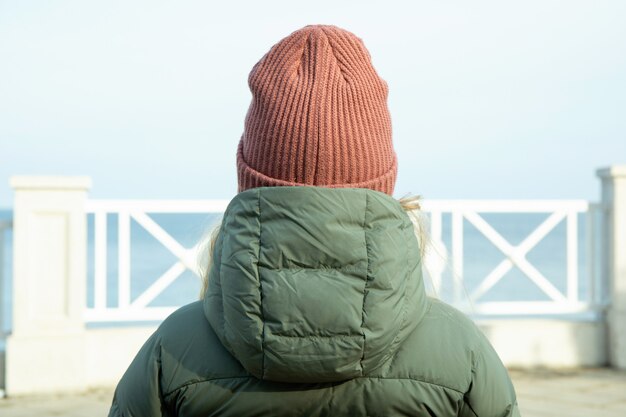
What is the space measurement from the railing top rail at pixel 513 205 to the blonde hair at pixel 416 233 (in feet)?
16.6

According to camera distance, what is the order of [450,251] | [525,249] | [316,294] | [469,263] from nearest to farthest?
[316,294], [450,251], [525,249], [469,263]

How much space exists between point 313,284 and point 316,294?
17mm

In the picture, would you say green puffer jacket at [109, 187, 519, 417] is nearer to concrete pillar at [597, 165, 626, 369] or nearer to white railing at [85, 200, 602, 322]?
white railing at [85, 200, 602, 322]

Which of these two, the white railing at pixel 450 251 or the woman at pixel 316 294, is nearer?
the woman at pixel 316 294

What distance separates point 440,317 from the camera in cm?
159

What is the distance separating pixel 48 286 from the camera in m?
5.94

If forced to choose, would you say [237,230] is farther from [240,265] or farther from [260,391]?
[260,391]

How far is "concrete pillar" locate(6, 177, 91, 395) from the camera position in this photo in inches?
231

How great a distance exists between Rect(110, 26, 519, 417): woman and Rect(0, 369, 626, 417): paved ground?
13.4 ft

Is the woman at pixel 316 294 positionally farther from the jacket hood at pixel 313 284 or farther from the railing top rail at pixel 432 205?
the railing top rail at pixel 432 205

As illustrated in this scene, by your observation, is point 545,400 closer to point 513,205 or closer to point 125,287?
point 513,205

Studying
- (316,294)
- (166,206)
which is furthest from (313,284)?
(166,206)

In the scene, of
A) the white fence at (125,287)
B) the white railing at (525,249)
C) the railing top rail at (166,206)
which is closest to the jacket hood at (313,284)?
the white fence at (125,287)

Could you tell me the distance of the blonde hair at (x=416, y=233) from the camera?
5.68 feet
